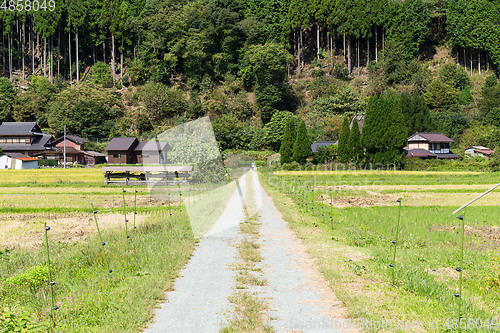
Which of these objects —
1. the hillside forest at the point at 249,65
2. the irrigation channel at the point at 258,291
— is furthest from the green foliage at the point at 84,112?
→ the irrigation channel at the point at 258,291

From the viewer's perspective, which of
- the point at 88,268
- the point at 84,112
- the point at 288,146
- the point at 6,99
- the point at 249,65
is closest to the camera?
the point at 88,268

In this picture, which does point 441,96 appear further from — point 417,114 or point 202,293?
point 202,293

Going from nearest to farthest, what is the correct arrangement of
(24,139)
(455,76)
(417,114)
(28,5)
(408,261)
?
(408,261), (24,139), (417,114), (455,76), (28,5)

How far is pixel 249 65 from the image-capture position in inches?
2694

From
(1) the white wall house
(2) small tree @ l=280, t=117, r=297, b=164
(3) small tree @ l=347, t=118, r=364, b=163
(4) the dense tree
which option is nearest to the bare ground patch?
(3) small tree @ l=347, t=118, r=364, b=163

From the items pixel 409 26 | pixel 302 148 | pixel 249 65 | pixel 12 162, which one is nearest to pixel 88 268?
pixel 302 148

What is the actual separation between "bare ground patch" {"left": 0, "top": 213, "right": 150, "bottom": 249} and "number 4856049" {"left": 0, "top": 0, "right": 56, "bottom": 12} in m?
70.8

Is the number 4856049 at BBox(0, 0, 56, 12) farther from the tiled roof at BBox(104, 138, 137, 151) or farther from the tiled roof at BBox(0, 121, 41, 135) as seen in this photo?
the tiled roof at BBox(104, 138, 137, 151)

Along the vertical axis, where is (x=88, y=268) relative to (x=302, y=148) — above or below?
below

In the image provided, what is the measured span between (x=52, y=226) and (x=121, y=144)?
40113 mm

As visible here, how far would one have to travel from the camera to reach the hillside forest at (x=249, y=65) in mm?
58522

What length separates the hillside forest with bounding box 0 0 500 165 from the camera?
58522 mm

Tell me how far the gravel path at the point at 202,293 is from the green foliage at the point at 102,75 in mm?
68458

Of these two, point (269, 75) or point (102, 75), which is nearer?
point (269, 75)
